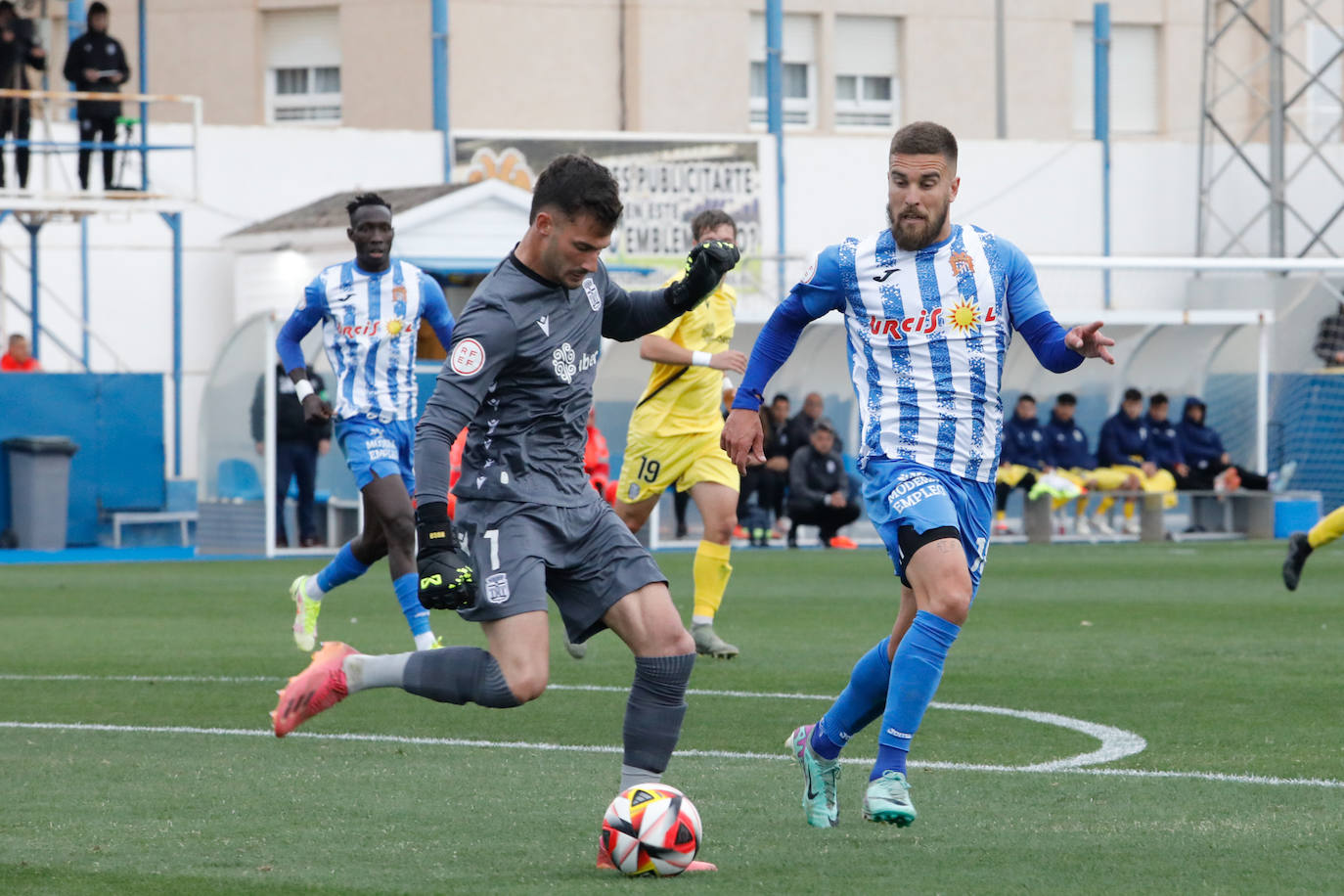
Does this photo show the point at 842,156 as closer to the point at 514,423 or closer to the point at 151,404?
the point at 151,404

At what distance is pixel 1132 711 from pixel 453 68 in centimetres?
2517

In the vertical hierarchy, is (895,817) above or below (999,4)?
below

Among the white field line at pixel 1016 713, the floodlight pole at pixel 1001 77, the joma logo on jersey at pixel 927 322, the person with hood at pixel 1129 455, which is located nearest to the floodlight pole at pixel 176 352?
the person with hood at pixel 1129 455

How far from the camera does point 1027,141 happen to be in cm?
3200

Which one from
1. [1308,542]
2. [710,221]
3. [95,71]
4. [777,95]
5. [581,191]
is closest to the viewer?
[581,191]

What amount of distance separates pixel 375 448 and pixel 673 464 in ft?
5.48

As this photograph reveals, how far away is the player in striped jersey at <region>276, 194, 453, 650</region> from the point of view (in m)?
10.4

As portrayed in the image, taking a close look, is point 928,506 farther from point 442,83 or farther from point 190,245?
point 442,83

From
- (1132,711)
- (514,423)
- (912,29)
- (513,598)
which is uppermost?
(912,29)

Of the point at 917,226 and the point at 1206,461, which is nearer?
the point at 917,226

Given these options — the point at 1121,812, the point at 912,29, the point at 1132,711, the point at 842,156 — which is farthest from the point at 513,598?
the point at 912,29

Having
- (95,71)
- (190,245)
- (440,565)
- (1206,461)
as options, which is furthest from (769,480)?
(440,565)

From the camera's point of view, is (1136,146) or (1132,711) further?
(1136,146)

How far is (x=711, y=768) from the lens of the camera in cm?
699
